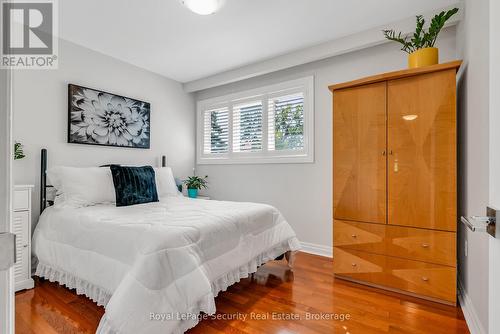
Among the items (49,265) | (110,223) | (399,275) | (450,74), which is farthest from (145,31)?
(399,275)

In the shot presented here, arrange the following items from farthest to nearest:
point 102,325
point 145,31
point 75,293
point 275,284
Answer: point 145,31 < point 275,284 < point 75,293 < point 102,325

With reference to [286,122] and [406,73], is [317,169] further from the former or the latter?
[406,73]

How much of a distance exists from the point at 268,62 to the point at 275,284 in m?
2.76

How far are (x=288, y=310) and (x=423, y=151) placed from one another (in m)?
1.72

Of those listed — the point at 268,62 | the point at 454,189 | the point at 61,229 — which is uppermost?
the point at 268,62

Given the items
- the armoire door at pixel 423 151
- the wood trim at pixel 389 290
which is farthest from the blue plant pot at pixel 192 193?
the armoire door at pixel 423 151

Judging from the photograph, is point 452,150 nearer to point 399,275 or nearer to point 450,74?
point 450,74

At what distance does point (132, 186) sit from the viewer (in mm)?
2771

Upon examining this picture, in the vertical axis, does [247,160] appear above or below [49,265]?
above

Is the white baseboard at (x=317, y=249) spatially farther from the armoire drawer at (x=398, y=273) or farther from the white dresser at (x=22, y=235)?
the white dresser at (x=22, y=235)

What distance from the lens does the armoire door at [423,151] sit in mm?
2068

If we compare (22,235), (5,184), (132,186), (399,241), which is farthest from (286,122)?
(5,184)

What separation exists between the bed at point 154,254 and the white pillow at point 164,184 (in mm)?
690

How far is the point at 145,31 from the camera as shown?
2.78 metres
